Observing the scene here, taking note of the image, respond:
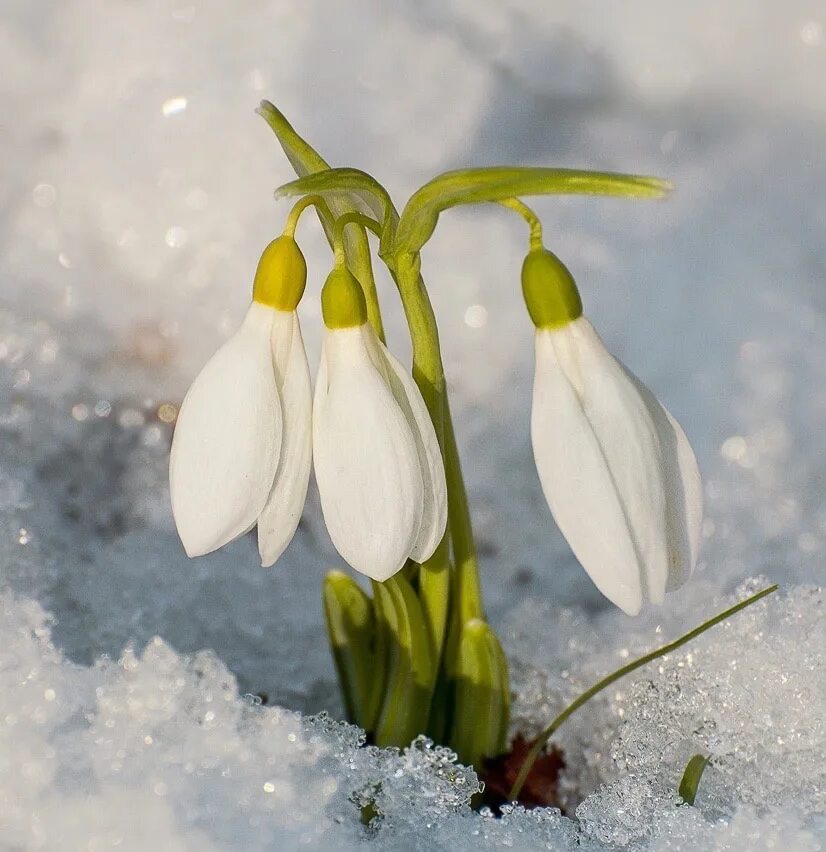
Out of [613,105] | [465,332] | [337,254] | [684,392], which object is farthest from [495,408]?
[337,254]

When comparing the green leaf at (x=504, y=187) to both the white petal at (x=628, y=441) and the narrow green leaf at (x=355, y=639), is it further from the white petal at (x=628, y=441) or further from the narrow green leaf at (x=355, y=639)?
the narrow green leaf at (x=355, y=639)

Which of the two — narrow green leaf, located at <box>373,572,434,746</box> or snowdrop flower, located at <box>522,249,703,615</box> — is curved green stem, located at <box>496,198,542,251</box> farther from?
narrow green leaf, located at <box>373,572,434,746</box>

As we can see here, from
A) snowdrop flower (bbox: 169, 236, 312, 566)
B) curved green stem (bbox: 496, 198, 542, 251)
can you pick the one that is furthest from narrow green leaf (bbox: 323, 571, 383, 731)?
curved green stem (bbox: 496, 198, 542, 251)

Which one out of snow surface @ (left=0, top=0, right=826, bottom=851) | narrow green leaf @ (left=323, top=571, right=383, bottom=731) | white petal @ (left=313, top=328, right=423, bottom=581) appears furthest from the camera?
narrow green leaf @ (left=323, top=571, right=383, bottom=731)

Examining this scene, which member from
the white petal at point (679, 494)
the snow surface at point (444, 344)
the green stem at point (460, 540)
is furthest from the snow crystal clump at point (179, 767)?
the white petal at point (679, 494)

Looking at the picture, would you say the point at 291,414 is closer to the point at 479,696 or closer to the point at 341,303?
the point at 341,303

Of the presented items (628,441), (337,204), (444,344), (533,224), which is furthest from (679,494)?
(444,344)

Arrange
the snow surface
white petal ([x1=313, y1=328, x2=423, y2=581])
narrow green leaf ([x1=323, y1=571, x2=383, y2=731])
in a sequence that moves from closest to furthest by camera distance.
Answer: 1. white petal ([x1=313, y1=328, x2=423, y2=581])
2. the snow surface
3. narrow green leaf ([x1=323, y1=571, x2=383, y2=731])
